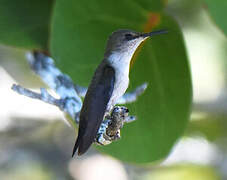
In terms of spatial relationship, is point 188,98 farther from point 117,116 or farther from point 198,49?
point 198,49

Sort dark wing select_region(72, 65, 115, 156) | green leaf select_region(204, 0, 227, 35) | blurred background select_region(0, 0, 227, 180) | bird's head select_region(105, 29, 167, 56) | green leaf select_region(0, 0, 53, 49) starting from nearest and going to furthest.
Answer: dark wing select_region(72, 65, 115, 156)
bird's head select_region(105, 29, 167, 56)
green leaf select_region(204, 0, 227, 35)
green leaf select_region(0, 0, 53, 49)
blurred background select_region(0, 0, 227, 180)

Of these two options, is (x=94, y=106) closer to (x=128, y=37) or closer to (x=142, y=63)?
(x=128, y=37)

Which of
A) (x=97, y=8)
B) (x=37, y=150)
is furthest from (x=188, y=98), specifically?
(x=37, y=150)

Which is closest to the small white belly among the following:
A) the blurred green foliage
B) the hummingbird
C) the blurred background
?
the hummingbird

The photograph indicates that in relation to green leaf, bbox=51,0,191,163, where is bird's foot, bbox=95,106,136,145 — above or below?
above

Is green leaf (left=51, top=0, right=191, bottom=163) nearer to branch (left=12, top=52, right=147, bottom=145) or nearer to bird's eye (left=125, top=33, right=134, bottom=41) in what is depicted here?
branch (left=12, top=52, right=147, bottom=145)

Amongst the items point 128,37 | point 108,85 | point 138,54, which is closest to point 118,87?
point 108,85
